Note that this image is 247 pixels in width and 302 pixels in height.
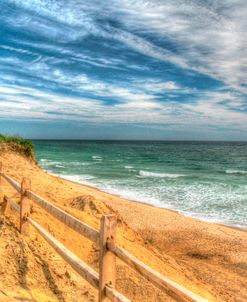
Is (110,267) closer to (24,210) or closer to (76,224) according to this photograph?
(76,224)

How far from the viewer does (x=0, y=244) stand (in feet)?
19.2

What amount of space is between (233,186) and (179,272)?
19011 millimetres

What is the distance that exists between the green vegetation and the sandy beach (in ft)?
23.5

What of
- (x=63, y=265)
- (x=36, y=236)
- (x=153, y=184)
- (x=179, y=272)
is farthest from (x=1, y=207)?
(x=153, y=184)

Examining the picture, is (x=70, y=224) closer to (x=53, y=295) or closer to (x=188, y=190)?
(x=53, y=295)

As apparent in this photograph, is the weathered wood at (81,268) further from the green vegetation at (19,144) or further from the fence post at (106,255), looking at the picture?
the green vegetation at (19,144)

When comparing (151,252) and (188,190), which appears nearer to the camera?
(151,252)

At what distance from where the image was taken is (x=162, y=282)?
124 inches

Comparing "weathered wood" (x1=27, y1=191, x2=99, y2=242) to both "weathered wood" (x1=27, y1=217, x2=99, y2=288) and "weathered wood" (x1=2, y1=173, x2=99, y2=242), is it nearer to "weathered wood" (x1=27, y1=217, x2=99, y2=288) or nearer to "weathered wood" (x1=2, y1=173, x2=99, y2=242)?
"weathered wood" (x1=2, y1=173, x2=99, y2=242)

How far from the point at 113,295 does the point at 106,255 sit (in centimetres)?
46

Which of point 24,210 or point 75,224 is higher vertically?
point 75,224

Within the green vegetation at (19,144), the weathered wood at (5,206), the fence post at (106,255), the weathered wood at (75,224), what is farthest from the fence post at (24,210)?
the green vegetation at (19,144)

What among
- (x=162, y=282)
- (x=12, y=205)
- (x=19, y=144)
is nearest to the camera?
(x=162, y=282)

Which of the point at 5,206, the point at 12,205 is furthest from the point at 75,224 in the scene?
the point at 5,206
